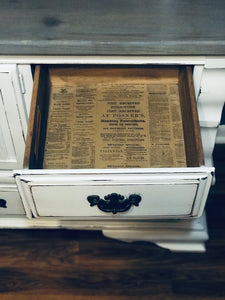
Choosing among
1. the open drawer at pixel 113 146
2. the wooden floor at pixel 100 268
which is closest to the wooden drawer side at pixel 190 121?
the open drawer at pixel 113 146

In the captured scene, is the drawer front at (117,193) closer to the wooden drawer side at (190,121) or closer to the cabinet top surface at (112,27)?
the wooden drawer side at (190,121)

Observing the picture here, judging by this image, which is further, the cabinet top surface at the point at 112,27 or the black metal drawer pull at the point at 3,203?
the black metal drawer pull at the point at 3,203

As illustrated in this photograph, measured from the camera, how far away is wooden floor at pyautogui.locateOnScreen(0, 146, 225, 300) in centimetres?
110

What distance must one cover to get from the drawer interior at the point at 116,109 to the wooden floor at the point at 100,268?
392 millimetres

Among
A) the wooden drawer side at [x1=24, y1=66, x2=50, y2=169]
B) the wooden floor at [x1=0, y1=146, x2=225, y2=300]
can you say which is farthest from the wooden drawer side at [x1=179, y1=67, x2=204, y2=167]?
the wooden floor at [x1=0, y1=146, x2=225, y2=300]

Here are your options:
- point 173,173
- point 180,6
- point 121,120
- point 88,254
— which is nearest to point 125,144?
point 121,120

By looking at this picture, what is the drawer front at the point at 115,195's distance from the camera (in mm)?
726

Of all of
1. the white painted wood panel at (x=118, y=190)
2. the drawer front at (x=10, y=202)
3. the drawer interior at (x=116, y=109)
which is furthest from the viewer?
the drawer front at (x=10, y=202)

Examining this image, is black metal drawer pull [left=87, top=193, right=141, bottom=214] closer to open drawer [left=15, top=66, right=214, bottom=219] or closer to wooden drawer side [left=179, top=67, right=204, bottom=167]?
open drawer [left=15, top=66, right=214, bottom=219]

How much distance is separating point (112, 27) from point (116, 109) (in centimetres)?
20

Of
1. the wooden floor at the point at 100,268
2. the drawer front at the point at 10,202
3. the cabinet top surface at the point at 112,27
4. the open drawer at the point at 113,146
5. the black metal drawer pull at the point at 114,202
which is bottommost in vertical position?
the wooden floor at the point at 100,268

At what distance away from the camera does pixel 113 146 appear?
2.90 ft

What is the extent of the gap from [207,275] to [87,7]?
2.47 ft

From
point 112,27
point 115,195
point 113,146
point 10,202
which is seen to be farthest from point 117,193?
→ point 10,202
